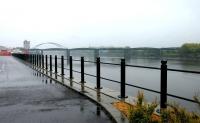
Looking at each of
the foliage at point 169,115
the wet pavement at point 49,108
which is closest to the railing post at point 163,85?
the wet pavement at point 49,108

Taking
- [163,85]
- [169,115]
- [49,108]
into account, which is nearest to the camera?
[169,115]

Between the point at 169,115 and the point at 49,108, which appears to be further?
the point at 49,108

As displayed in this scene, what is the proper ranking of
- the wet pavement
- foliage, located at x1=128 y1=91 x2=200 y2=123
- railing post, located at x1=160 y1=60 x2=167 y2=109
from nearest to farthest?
foliage, located at x1=128 y1=91 x2=200 y2=123 → the wet pavement → railing post, located at x1=160 y1=60 x2=167 y2=109

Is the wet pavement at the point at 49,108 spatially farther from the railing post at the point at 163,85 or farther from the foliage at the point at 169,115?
the foliage at the point at 169,115

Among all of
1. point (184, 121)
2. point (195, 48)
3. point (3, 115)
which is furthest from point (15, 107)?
point (195, 48)

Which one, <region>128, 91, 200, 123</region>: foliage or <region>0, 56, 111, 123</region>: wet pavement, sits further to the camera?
<region>0, 56, 111, 123</region>: wet pavement

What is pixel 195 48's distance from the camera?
160 ft

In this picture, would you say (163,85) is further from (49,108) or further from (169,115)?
(49,108)

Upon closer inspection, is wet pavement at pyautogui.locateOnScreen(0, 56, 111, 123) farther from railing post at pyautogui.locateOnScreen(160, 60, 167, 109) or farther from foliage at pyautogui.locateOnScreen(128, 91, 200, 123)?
foliage at pyautogui.locateOnScreen(128, 91, 200, 123)

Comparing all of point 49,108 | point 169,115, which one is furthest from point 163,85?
point 49,108

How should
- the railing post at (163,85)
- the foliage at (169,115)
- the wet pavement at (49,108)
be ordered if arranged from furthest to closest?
the railing post at (163,85), the wet pavement at (49,108), the foliage at (169,115)

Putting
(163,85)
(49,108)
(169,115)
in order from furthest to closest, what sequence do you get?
(49,108)
(163,85)
(169,115)

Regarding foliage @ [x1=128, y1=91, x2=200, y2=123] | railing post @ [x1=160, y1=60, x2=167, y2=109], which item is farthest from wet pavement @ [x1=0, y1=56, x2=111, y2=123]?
foliage @ [x1=128, y1=91, x2=200, y2=123]

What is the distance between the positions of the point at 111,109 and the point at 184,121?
3616 millimetres
